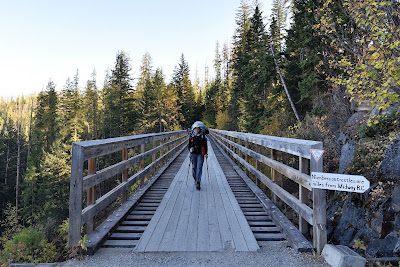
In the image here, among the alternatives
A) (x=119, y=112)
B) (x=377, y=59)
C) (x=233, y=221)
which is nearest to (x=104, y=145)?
(x=233, y=221)

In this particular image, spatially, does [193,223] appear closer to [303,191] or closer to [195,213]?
[195,213]

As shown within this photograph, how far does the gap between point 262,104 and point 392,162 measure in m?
18.0

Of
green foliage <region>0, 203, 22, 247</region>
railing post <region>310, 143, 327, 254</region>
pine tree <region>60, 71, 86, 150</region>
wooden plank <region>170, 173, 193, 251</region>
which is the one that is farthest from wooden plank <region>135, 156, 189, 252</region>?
pine tree <region>60, 71, 86, 150</region>

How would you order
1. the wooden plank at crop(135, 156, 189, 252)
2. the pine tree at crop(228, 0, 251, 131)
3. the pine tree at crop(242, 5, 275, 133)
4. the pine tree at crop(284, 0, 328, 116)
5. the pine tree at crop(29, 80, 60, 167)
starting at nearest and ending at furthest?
the wooden plank at crop(135, 156, 189, 252) < the pine tree at crop(284, 0, 328, 116) < the pine tree at crop(242, 5, 275, 133) < the pine tree at crop(228, 0, 251, 131) < the pine tree at crop(29, 80, 60, 167)

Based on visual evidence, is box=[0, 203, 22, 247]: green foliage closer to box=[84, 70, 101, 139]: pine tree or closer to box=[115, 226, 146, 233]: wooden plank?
box=[84, 70, 101, 139]: pine tree

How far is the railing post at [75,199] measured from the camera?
282 cm

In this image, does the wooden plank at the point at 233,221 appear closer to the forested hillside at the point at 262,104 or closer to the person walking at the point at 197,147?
the person walking at the point at 197,147

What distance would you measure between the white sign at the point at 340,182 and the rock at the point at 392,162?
2651 millimetres

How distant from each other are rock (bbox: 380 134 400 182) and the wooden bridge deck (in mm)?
2892

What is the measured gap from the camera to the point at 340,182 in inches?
102

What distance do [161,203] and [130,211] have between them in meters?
0.67

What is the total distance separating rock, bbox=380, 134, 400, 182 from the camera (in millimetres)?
4413

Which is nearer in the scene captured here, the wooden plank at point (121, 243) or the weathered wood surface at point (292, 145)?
the weathered wood surface at point (292, 145)

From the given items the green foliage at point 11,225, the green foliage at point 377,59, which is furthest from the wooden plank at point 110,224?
the green foliage at point 11,225
